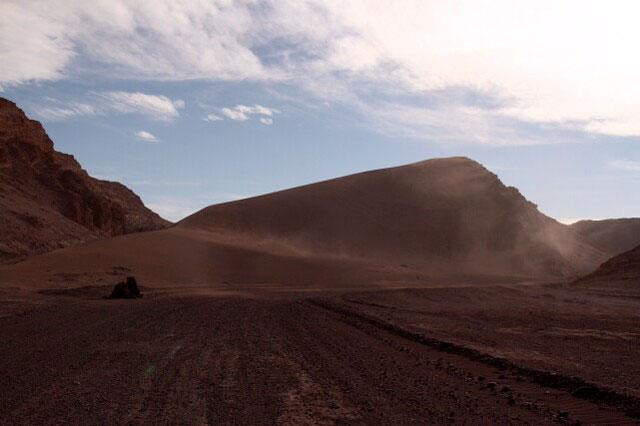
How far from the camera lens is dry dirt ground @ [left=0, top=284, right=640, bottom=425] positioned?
8.29 meters

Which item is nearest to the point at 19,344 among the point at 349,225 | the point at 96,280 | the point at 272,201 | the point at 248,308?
the point at 248,308

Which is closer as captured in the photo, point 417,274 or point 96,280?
point 96,280

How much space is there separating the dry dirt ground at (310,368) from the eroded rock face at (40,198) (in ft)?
130

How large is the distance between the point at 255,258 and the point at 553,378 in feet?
163

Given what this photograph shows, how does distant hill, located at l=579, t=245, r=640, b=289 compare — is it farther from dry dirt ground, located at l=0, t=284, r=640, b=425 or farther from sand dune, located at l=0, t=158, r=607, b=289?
dry dirt ground, located at l=0, t=284, r=640, b=425

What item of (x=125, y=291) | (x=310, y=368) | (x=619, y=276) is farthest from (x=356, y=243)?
(x=310, y=368)

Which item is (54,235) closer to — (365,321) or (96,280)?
(96,280)

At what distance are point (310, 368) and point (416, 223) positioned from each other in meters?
75.2

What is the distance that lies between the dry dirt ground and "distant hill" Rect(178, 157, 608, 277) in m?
51.4

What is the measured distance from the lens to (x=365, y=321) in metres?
20.7

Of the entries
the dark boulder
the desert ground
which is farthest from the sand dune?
the desert ground

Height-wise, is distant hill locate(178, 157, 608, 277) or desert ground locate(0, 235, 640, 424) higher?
distant hill locate(178, 157, 608, 277)

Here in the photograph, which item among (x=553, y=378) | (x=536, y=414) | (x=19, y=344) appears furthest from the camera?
(x=19, y=344)

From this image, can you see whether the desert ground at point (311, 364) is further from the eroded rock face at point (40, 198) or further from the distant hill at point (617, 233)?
the distant hill at point (617, 233)
